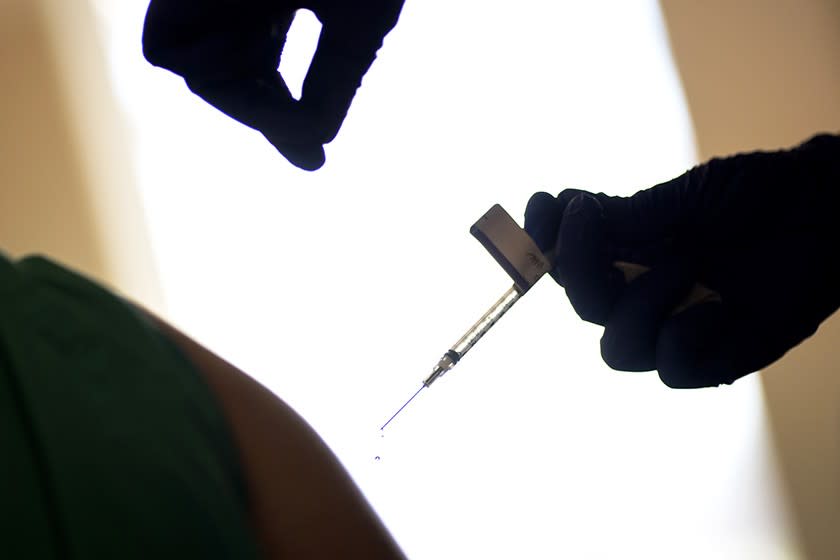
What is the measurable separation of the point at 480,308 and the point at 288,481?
32.5 inches

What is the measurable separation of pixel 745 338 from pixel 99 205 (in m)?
1.13

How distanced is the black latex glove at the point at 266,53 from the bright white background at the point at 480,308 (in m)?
0.54

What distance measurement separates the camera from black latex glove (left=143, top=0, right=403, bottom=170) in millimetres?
571

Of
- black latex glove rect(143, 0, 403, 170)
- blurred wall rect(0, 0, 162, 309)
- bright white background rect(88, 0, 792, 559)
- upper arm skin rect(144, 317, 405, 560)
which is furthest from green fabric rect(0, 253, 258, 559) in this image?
blurred wall rect(0, 0, 162, 309)

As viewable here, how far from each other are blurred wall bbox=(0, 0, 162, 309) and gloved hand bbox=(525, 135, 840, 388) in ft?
2.94

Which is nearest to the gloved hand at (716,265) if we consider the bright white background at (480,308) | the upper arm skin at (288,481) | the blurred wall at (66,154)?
the upper arm skin at (288,481)

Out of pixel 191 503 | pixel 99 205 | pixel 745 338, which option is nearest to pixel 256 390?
pixel 191 503

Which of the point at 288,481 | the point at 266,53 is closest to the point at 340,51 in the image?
the point at 266,53

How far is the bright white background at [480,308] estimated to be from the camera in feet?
3.71

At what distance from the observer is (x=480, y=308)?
A: 1.14 meters

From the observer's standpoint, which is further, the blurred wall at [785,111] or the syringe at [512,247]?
the blurred wall at [785,111]

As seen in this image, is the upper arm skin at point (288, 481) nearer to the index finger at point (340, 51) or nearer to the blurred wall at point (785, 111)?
the index finger at point (340, 51)

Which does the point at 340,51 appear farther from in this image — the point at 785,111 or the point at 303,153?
the point at 785,111

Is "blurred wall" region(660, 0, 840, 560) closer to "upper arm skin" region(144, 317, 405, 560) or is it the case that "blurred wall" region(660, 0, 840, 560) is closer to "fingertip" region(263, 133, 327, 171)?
"fingertip" region(263, 133, 327, 171)
